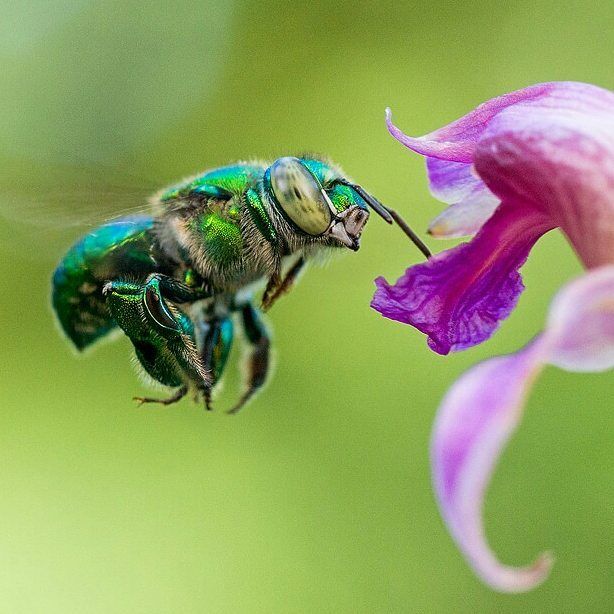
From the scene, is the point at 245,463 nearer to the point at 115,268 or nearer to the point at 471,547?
the point at 115,268

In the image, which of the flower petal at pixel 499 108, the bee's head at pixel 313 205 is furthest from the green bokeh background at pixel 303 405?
the flower petal at pixel 499 108

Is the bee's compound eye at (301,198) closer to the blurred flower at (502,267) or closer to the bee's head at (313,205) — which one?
the bee's head at (313,205)

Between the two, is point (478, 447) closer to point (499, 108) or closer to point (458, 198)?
point (499, 108)

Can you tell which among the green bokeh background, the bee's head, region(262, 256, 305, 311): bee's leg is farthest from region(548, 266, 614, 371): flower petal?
the green bokeh background

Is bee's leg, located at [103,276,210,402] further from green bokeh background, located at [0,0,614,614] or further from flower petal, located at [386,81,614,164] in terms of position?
green bokeh background, located at [0,0,614,614]

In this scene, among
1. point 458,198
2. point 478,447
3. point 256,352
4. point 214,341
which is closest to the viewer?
point 478,447

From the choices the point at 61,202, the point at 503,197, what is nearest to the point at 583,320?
the point at 503,197

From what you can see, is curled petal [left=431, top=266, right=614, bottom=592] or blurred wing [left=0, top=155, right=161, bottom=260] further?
blurred wing [left=0, top=155, right=161, bottom=260]

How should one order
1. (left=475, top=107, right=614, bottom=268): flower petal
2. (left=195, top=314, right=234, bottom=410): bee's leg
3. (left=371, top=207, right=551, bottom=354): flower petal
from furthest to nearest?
(left=195, top=314, right=234, bottom=410): bee's leg
(left=371, top=207, right=551, bottom=354): flower petal
(left=475, top=107, right=614, bottom=268): flower petal
